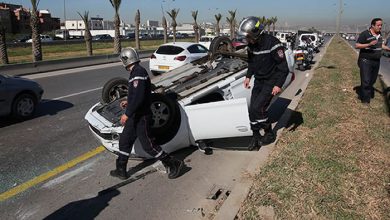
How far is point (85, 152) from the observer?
5.61 m

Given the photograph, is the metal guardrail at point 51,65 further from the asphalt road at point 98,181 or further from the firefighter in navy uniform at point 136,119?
the firefighter in navy uniform at point 136,119

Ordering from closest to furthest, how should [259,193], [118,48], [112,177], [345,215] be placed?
[345,215], [259,193], [112,177], [118,48]

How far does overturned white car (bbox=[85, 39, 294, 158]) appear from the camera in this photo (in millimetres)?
4727

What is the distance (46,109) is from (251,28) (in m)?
5.84

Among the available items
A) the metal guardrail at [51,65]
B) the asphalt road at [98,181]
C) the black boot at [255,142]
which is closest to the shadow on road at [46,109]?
the asphalt road at [98,181]

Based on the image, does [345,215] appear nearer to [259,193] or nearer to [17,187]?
[259,193]

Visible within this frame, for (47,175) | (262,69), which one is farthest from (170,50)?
(47,175)

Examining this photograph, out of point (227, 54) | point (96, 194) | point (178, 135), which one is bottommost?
point (96, 194)

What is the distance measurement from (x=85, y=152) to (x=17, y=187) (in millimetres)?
1341

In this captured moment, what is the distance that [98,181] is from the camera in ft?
15.0

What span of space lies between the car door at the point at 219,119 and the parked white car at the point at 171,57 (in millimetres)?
9425

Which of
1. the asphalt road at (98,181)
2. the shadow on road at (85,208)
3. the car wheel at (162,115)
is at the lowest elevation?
the shadow on road at (85,208)

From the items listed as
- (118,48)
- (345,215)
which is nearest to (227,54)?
(345,215)

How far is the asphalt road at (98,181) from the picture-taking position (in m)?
3.86
